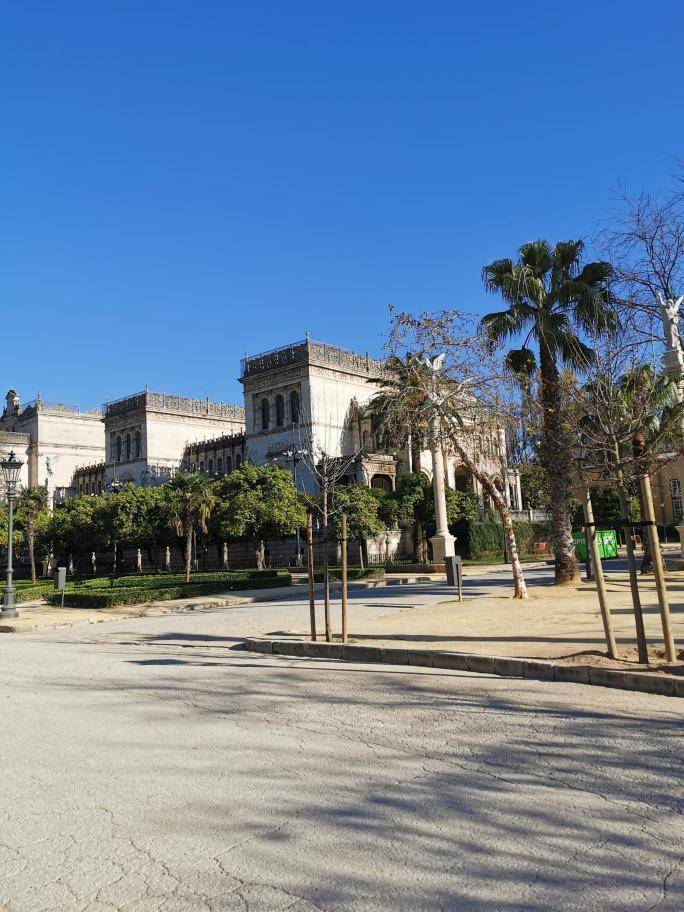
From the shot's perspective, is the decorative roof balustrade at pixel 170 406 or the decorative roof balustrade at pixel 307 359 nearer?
the decorative roof balustrade at pixel 307 359

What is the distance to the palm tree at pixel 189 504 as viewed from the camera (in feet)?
136

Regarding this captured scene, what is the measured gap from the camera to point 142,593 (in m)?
25.4

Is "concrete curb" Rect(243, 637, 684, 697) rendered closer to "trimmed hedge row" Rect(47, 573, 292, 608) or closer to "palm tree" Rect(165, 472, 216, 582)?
"trimmed hedge row" Rect(47, 573, 292, 608)

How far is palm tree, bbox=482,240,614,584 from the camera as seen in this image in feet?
65.4

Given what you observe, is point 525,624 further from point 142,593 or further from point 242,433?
point 242,433

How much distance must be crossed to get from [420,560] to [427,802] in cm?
4425

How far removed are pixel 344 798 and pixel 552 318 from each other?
17.7m

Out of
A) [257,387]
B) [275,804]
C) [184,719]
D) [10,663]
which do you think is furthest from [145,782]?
[257,387]

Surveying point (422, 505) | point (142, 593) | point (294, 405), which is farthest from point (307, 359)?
point (142, 593)

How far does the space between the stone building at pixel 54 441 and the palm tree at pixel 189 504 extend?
39422 mm

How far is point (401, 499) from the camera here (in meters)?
48.8

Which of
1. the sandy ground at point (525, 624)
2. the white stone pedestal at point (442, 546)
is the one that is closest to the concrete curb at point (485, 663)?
the sandy ground at point (525, 624)

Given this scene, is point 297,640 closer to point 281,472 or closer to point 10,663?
point 10,663

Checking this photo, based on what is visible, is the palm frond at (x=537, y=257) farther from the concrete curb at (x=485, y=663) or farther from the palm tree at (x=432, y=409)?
the concrete curb at (x=485, y=663)
